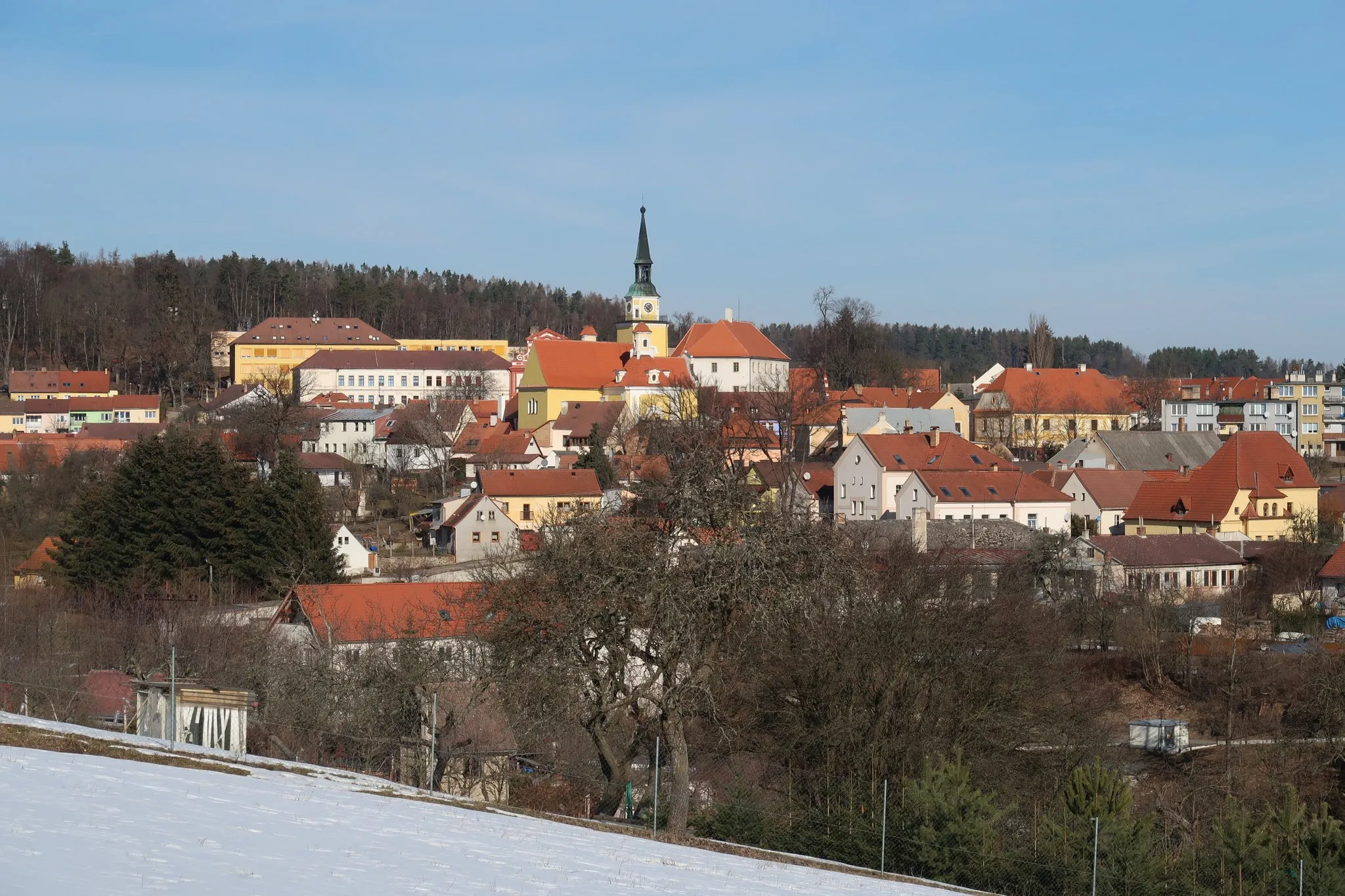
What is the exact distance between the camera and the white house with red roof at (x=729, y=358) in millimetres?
82250

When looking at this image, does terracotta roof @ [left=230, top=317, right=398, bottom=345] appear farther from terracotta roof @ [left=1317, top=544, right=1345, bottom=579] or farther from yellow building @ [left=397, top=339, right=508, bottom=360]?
terracotta roof @ [left=1317, top=544, right=1345, bottom=579]

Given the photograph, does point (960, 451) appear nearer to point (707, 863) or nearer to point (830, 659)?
point (830, 659)

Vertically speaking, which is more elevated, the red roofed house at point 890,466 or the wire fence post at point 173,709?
the red roofed house at point 890,466

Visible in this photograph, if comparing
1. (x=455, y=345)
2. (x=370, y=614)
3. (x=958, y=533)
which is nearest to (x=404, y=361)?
(x=455, y=345)

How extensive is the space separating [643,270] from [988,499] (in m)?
50.0

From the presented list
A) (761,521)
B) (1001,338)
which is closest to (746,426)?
(761,521)

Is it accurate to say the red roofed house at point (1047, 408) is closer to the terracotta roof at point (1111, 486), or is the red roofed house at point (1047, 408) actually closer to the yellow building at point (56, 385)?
the terracotta roof at point (1111, 486)

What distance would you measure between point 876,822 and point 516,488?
3512 cm

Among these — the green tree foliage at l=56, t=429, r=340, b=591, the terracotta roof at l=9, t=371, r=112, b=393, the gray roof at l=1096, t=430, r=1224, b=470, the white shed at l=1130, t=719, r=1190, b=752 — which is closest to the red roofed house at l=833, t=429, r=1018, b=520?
the gray roof at l=1096, t=430, r=1224, b=470

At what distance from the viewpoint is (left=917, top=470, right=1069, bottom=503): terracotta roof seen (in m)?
48.9

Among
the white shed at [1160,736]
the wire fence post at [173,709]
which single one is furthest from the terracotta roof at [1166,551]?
the wire fence post at [173,709]

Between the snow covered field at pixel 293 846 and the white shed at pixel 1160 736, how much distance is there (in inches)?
625

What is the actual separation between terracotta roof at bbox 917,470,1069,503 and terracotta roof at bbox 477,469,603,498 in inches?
438

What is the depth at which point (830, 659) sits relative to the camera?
2191 centimetres
